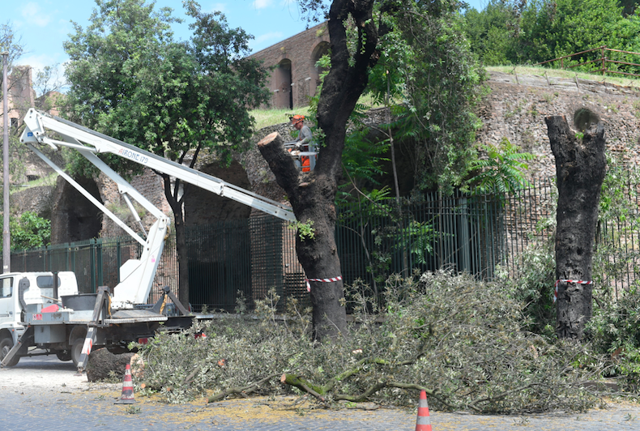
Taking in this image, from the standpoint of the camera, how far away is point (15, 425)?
22.4 ft

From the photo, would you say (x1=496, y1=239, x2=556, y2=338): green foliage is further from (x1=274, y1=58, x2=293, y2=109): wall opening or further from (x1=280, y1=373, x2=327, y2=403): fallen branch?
(x1=274, y1=58, x2=293, y2=109): wall opening

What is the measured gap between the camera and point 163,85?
1510 cm

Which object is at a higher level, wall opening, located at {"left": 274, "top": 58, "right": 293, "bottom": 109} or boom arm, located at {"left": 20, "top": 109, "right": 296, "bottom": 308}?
wall opening, located at {"left": 274, "top": 58, "right": 293, "bottom": 109}

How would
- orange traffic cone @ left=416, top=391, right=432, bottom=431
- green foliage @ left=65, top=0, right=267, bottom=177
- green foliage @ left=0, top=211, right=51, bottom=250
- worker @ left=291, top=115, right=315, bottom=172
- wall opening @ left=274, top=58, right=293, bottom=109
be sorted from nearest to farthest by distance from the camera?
orange traffic cone @ left=416, top=391, right=432, bottom=431
worker @ left=291, top=115, right=315, bottom=172
green foliage @ left=65, top=0, right=267, bottom=177
green foliage @ left=0, top=211, right=51, bottom=250
wall opening @ left=274, top=58, right=293, bottom=109

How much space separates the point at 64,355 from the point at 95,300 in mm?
2251

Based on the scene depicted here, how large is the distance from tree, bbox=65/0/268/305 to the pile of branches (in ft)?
25.5

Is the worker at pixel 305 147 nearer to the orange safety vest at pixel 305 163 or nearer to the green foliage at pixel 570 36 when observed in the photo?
the orange safety vest at pixel 305 163

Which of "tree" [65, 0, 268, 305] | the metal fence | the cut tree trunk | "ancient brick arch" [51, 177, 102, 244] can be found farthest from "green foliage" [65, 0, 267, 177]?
"ancient brick arch" [51, 177, 102, 244]

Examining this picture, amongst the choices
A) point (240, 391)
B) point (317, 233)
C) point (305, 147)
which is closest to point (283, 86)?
point (305, 147)

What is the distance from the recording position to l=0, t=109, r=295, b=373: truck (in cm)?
1159

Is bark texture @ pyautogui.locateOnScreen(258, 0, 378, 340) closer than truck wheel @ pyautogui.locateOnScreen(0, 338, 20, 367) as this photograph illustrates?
Yes

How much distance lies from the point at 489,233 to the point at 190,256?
10.1 meters

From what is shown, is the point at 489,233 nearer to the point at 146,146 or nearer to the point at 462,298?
the point at 462,298

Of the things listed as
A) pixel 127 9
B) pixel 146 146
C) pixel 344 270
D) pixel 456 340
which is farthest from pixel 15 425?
pixel 127 9
